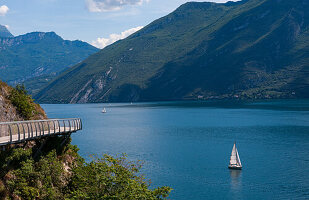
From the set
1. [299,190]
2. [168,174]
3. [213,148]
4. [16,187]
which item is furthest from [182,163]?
[16,187]

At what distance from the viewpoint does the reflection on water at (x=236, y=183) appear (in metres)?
63.7

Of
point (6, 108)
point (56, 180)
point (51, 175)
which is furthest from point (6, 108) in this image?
point (56, 180)

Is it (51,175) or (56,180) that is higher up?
(51,175)

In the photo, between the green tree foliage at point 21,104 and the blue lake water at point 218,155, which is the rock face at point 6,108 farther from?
the blue lake water at point 218,155

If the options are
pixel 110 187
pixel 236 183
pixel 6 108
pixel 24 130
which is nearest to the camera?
pixel 24 130

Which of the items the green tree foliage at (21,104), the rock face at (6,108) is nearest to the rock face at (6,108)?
the rock face at (6,108)

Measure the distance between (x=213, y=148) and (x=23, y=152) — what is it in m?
83.6

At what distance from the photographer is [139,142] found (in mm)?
123562

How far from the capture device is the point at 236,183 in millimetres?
70125

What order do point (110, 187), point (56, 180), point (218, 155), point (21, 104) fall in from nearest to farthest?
point (110, 187), point (56, 180), point (21, 104), point (218, 155)

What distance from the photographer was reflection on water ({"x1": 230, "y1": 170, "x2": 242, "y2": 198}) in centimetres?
6369

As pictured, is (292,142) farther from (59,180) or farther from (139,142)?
(59,180)

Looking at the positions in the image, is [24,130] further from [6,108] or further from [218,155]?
[218,155]

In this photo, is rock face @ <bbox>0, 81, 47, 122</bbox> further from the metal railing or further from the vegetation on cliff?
the metal railing
